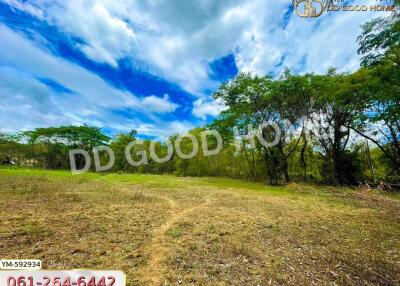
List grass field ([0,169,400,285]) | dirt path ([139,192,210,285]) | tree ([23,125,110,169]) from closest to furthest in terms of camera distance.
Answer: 1. dirt path ([139,192,210,285])
2. grass field ([0,169,400,285])
3. tree ([23,125,110,169])

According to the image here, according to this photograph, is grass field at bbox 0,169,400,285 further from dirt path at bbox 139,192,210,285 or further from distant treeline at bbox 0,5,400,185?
distant treeline at bbox 0,5,400,185

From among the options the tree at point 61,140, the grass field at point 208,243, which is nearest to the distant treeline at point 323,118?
the grass field at point 208,243

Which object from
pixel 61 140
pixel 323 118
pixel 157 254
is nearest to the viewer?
pixel 157 254

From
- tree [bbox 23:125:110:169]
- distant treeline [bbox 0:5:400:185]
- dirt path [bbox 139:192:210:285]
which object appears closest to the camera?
dirt path [bbox 139:192:210:285]

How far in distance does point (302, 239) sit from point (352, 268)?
4.92ft

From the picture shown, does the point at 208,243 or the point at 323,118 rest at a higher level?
the point at 323,118

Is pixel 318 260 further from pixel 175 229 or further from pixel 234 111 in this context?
pixel 234 111

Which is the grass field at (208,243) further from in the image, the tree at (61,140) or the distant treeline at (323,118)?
the tree at (61,140)

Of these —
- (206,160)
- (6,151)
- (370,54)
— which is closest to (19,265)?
(370,54)

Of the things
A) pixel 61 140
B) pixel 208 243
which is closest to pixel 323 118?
pixel 208 243

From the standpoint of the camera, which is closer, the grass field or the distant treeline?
the grass field

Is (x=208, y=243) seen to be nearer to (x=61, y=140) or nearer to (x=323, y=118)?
(x=323, y=118)

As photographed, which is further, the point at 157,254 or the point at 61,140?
the point at 61,140

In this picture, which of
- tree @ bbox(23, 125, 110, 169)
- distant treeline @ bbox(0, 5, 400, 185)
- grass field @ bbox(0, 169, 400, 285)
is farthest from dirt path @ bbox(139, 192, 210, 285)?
tree @ bbox(23, 125, 110, 169)
